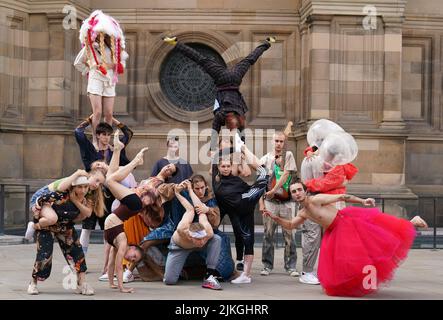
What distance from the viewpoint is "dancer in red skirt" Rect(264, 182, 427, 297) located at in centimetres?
997

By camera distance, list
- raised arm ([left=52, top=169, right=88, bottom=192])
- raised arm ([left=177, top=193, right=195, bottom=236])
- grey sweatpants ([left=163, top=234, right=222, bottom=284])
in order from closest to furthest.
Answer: raised arm ([left=52, top=169, right=88, bottom=192]), raised arm ([left=177, top=193, right=195, bottom=236]), grey sweatpants ([left=163, top=234, right=222, bottom=284])

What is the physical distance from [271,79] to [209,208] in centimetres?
1104

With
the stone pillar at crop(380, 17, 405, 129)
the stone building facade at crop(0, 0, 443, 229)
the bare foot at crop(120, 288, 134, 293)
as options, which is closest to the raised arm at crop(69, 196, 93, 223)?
the bare foot at crop(120, 288, 134, 293)

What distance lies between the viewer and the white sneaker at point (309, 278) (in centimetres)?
1145

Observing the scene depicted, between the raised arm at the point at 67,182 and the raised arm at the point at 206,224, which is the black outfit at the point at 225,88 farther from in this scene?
the raised arm at the point at 67,182

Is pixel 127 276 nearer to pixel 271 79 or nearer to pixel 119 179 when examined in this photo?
pixel 119 179

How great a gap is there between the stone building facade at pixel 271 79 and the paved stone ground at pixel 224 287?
677 centimetres

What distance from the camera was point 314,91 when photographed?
2034 cm

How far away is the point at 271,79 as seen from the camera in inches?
857

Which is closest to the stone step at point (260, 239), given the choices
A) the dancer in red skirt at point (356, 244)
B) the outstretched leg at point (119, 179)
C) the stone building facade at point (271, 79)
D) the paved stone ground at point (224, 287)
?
the stone building facade at point (271, 79)

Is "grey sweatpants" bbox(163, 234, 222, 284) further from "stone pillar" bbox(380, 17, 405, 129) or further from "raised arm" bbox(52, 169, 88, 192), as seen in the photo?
"stone pillar" bbox(380, 17, 405, 129)

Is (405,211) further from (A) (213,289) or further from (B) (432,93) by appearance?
(A) (213,289)

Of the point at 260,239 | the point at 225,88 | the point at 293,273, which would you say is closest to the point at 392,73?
the point at 260,239

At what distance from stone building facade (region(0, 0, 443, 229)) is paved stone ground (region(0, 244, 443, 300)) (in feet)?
22.2
